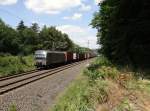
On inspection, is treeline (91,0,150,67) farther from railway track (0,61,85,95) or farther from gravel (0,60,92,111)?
gravel (0,60,92,111)

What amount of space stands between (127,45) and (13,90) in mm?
12176

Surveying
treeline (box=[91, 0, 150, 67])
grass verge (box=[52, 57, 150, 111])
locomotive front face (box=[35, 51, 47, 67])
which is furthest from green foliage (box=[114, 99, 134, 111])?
locomotive front face (box=[35, 51, 47, 67])

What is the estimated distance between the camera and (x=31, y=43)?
408 feet

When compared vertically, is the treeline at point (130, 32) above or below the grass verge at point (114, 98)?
above

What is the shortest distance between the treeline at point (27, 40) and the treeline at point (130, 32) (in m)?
62.0

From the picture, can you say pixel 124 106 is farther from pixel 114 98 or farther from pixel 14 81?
pixel 14 81

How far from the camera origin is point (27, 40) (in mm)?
123438

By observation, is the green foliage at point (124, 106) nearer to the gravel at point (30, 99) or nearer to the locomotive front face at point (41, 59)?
the gravel at point (30, 99)

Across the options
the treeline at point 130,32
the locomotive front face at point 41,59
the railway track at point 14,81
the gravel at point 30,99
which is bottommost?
the gravel at point 30,99

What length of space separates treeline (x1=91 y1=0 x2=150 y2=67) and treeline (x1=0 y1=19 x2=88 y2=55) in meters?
62.0

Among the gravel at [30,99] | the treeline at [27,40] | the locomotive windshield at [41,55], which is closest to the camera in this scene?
the gravel at [30,99]

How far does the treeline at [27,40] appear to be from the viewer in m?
95.7

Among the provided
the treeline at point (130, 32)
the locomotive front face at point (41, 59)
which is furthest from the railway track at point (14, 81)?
the locomotive front face at point (41, 59)

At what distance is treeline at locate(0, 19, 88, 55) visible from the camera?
95.7 metres
